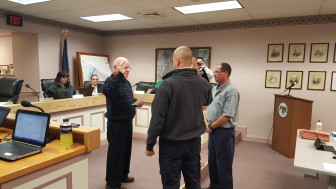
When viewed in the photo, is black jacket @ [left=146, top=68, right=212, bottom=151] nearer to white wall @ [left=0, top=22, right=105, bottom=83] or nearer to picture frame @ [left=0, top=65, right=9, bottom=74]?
white wall @ [left=0, top=22, right=105, bottom=83]

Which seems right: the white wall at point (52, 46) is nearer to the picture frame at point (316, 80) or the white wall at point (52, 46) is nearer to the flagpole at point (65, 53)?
the flagpole at point (65, 53)

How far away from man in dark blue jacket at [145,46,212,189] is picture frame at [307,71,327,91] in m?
3.54

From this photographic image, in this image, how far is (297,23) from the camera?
14.5 feet

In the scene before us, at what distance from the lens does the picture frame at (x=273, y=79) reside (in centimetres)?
465

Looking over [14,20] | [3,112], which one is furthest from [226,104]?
[14,20]

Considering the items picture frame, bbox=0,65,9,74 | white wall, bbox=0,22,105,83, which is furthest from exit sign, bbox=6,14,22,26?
picture frame, bbox=0,65,9,74

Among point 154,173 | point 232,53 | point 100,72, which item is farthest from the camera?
point 100,72

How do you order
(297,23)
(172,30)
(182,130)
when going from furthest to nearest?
(172,30), (297,23), (182,130)

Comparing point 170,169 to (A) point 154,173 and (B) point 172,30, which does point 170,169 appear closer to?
(A) point 154,173

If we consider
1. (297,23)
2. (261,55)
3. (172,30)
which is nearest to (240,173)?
(261,55)

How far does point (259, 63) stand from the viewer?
4.81 metres

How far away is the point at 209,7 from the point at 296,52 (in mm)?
1926

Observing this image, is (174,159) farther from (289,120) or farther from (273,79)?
(273,79)

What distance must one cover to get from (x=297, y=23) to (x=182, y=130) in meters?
3.93
